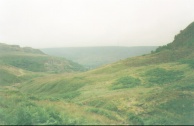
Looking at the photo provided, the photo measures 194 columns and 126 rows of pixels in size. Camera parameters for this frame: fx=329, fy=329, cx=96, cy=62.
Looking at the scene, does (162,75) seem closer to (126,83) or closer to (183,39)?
(126,83)

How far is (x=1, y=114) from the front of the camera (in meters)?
22.1

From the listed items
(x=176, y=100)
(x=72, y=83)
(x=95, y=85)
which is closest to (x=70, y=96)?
(x=95, y=85)

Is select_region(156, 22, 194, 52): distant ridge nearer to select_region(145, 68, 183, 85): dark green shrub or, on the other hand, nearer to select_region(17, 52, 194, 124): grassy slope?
select_region(17, 52, 194, 124): grassy slope

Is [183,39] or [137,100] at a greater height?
[183,39]

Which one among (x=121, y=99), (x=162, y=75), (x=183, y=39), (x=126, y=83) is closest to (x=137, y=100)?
(x=121, y=99)

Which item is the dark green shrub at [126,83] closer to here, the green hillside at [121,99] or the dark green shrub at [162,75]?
the green hillside at [121,99]

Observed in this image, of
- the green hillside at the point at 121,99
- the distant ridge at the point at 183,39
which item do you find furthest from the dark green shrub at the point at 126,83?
the distant ridge at the point at 183,39

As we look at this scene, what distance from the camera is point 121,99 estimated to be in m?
34.8

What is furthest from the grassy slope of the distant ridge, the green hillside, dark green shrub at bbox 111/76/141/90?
the distant ridge

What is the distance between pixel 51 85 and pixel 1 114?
138ft

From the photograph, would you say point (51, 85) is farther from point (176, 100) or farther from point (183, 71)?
point (176, 100)

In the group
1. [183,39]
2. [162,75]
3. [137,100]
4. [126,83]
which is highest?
[183,39]

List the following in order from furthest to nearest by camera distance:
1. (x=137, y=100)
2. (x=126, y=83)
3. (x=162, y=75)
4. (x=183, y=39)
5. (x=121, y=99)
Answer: (x=183, y=39)
(x=162, y=75)
(x=126, y=83)
(x=121, y=99)
(x=137, y=100)

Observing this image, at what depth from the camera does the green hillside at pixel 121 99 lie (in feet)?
70.6
